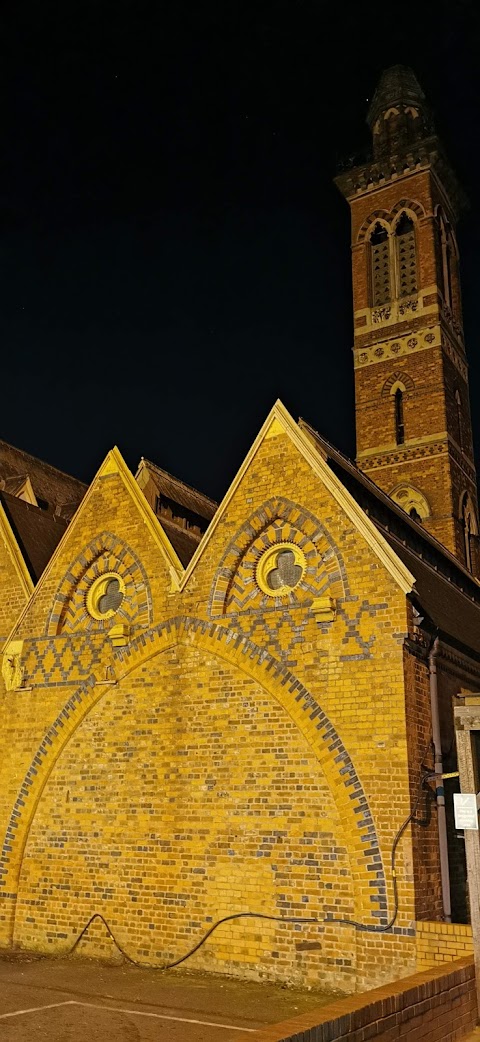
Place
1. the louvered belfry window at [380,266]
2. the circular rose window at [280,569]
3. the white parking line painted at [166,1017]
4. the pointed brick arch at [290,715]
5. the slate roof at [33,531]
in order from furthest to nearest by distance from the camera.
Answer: the louvered belfry window at [380,266]
the slate roof at [33,531]
the circular rose window at [280,569]
the pointed brick arch at [290,715]
the white parking line painted at [166,1017]

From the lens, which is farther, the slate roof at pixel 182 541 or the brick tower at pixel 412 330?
the brick tower at pixel 412 330

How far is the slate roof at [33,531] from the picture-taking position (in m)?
19.6

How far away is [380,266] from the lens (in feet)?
131

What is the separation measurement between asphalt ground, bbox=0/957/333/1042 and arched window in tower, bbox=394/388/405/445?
26.1 metres

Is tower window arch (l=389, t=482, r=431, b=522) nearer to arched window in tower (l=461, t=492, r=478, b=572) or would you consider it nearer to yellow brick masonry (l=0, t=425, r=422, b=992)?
arched window in tower (l=461, t=492, r=478, b=572)

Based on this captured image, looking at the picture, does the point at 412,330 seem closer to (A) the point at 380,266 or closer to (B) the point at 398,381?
(B) the point at 398,381

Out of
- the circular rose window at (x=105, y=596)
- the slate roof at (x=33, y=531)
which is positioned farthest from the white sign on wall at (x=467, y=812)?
the slate roof at (x=33, y=531)

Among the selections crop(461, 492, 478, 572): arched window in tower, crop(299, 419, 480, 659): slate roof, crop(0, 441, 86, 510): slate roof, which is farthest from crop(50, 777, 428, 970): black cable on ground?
crop(461, 492, 478, 572): arched window in tower

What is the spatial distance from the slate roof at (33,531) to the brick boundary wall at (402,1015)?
466 inches

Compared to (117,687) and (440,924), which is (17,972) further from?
(440,924)

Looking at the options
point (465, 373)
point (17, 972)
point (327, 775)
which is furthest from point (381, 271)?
point (17, 972)

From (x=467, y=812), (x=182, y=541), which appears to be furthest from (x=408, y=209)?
(x=467, y=812)

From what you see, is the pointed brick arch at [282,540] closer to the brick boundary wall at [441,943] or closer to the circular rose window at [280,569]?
the circular rose window at [280,569]

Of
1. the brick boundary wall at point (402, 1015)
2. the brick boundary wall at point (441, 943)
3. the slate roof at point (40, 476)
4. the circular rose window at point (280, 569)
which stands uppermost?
the slate roof at point (40, 476)
